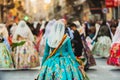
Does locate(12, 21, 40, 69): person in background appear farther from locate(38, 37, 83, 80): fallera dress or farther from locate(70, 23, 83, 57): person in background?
locate(38, 37, 83, 80): fallera dress

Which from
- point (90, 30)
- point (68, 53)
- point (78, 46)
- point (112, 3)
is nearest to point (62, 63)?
point (68, 53)

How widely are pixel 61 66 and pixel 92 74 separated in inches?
220

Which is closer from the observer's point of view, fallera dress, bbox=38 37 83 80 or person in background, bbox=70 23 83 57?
fallera dress, bbox=38 37 83 80

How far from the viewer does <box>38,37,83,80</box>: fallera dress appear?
9.82 m

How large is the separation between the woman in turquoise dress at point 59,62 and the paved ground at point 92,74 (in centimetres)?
439

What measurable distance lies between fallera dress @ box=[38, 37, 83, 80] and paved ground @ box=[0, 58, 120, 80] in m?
4.40

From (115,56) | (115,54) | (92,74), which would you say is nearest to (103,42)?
(115,54)

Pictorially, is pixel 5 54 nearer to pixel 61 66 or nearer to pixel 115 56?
pixel 115 56

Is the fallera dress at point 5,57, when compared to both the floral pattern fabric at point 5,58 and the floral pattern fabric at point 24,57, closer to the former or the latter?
the floral pattern fabric at point 5,58

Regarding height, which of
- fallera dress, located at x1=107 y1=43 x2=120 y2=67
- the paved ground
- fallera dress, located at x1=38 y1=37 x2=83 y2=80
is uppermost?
fallera dress, located at x1=38 y1=37 x2=83 y2=80

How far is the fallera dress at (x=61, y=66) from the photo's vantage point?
982 centimetres

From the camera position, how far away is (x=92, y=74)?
A: 15.4m

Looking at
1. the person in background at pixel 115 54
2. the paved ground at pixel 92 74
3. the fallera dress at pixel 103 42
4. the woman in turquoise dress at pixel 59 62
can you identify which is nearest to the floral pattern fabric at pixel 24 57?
the paved ground at pixel 92 74

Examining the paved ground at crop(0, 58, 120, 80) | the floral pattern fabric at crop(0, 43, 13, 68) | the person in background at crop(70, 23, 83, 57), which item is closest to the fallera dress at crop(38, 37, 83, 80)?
the paved ground at crop(0, 58, 120, 80)
